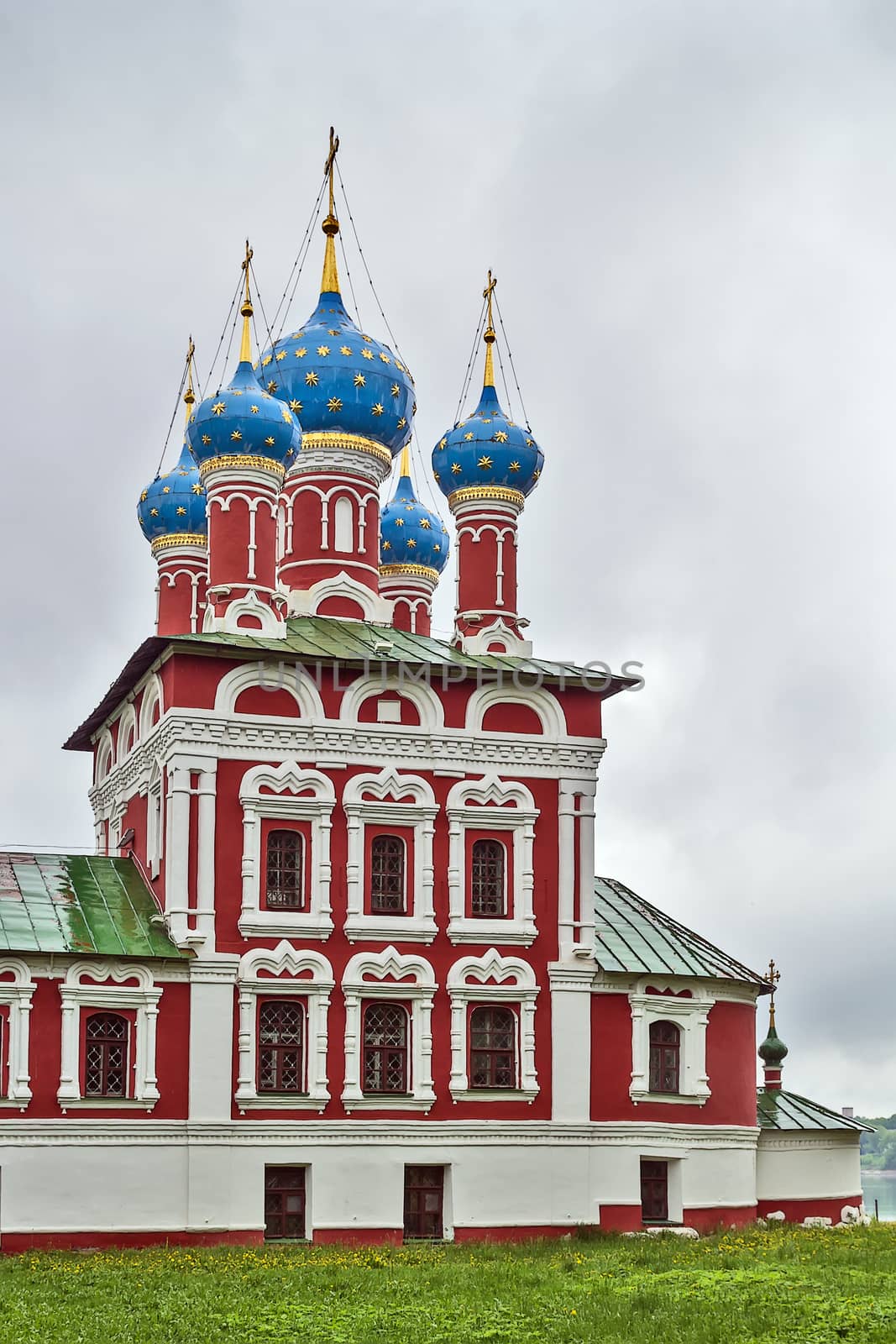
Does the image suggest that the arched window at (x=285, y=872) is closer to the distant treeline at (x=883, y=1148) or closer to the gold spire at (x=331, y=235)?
the gold spire at (x=331, y=235)

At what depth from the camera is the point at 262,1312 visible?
51.0 ft

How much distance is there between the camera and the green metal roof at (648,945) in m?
24.6

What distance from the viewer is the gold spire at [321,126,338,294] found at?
2755 centimetres

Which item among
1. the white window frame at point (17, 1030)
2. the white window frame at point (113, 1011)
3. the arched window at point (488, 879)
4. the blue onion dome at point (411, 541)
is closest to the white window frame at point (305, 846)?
the white window frame at point (113, 1011)

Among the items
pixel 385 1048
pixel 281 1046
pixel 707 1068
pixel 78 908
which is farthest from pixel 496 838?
pixel 78 908

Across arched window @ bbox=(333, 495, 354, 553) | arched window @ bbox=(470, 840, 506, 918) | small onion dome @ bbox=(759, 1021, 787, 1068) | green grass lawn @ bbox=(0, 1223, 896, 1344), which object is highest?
arched window @ bbox=(333, 495, 354, 553)

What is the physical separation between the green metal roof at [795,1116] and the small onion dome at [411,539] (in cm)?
1092

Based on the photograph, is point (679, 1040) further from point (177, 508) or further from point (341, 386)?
point (177, 508)

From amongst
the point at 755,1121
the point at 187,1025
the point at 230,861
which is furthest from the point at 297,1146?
the point at 755,1121

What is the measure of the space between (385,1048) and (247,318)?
1064 cm

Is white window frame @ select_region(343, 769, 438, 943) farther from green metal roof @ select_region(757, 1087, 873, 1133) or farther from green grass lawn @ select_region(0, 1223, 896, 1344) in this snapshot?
green metal roof @ select_region(757, 1087, 873, 1133)

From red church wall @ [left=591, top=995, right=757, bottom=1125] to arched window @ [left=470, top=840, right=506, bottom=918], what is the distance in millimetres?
1825

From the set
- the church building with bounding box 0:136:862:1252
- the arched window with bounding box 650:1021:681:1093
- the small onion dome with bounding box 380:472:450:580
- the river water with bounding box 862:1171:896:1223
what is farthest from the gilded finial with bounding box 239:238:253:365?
the river water with bounding box 862:1171:896:1223

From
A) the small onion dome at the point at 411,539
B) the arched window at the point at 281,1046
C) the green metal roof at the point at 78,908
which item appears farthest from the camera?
the small onion dome at the point at 411,539
